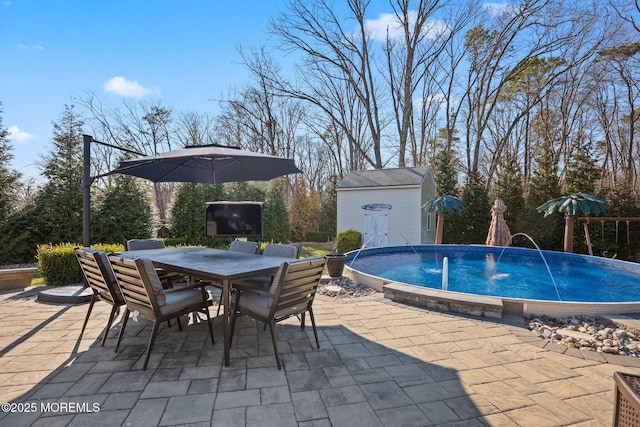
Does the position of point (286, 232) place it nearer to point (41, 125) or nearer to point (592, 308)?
point (41, 125)

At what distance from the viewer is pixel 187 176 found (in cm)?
550

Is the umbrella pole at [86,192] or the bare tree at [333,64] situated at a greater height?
Result: the bare tree at [333,64]

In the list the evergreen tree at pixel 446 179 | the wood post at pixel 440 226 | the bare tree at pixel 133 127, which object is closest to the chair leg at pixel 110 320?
the wood post at pixel 440 226

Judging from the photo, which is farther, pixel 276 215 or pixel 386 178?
pixel 276 215

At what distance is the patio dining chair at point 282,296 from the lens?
262cm

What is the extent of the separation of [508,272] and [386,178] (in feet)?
21.8

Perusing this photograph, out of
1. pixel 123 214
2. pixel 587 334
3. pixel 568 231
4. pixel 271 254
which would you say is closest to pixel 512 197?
pixel 568 231

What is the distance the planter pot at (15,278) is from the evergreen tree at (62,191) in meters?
3.05

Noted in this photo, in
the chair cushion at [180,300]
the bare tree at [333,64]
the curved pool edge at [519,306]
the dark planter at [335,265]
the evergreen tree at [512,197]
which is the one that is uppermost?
the bare tree at [333,64]

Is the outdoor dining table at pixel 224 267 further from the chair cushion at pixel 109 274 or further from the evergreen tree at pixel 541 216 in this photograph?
the evergreen tree at pixel 541 216

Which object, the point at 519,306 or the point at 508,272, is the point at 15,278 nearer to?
the point at 519,306

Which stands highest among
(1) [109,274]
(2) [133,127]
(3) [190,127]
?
(3) [190,127]

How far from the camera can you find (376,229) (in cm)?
1286

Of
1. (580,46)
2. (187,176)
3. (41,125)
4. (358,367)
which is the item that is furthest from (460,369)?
(580,46)
